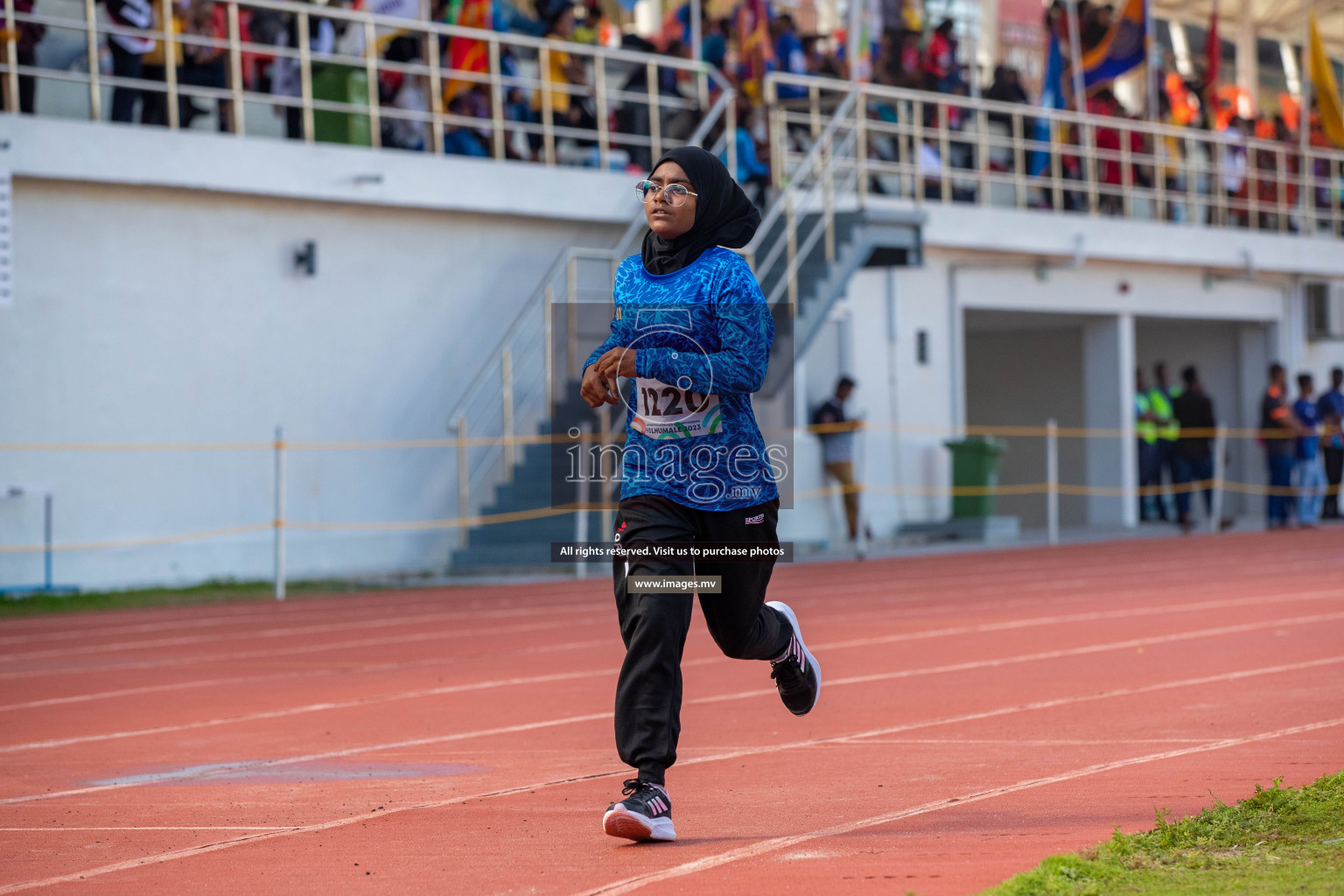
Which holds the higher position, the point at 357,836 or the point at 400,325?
the point at 400,325

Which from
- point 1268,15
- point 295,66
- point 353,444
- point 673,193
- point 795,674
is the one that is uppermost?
point 1268,15

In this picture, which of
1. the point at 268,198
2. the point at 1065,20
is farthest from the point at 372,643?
the point at 1065,20

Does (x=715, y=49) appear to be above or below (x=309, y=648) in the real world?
above

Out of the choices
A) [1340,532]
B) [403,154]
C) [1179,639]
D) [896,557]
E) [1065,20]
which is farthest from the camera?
[1065,20]

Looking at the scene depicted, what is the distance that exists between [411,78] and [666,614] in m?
14.0

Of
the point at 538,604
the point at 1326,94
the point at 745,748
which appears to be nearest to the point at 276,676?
the point at 745,748

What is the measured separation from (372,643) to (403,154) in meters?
7.48

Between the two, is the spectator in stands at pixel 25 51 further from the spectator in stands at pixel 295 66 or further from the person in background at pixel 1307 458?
the person in background at pixel 1307 458

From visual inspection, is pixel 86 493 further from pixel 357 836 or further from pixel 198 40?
pixel 357 836

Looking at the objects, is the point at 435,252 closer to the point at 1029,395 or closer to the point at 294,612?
the point at 294,612

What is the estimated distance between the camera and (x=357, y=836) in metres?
4.92

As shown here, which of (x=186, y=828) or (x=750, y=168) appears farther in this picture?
(x=750, y=168)

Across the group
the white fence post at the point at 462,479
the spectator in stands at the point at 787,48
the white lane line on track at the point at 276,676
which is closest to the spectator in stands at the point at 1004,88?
the spectator in stands at the point at 787,48

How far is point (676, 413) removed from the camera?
15.9 feet
